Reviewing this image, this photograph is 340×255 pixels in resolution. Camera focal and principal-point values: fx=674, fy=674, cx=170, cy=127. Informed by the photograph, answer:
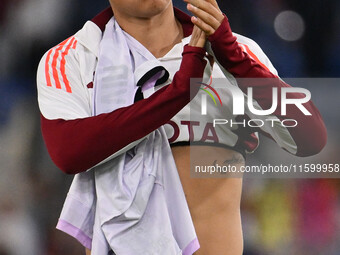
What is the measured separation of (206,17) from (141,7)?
201 mm

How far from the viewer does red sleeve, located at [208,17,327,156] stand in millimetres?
1256

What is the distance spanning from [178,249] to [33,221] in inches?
42.8

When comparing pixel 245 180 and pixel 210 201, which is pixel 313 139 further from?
pixel 245 180

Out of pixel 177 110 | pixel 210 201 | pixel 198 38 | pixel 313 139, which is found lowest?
pixel 210 201

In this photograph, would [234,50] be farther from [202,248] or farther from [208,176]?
[202,248]

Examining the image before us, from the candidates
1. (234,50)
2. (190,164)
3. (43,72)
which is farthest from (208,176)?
(43,72)

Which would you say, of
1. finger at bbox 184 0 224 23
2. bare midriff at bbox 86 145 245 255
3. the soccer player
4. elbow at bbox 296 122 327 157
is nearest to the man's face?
the soccer player

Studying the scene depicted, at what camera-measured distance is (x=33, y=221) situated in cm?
226

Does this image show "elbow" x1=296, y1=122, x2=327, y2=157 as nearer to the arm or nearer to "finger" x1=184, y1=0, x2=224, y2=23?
the arm

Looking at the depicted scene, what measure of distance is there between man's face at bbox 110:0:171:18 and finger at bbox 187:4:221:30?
154 millimetres

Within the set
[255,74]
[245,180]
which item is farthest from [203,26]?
[245,180]

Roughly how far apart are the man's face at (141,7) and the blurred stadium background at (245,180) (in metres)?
0.82

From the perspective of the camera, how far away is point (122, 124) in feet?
4.10

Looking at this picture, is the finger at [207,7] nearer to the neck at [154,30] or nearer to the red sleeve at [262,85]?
the red sleeve at [262,85]
